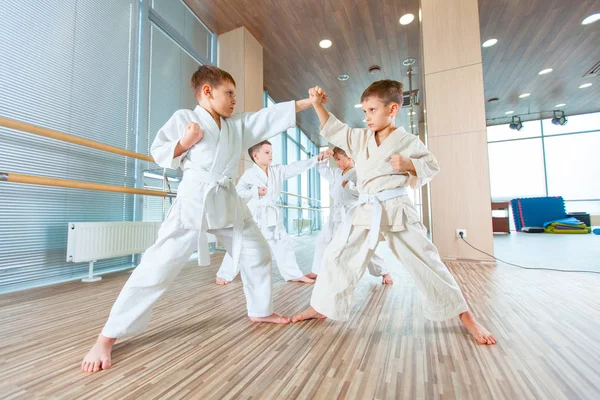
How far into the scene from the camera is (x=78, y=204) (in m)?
2.14

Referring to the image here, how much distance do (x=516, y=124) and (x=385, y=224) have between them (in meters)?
9.05

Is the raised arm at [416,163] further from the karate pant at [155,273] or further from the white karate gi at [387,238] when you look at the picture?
the karate pant at [155,273]

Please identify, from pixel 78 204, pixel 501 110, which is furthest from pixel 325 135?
pixel 501 110

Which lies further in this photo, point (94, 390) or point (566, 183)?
point (566, 183)

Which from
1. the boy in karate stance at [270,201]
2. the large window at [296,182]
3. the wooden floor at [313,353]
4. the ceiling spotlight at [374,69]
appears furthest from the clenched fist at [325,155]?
the ceiling spotlight at [374,69]

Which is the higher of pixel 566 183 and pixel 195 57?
pixel 195 57

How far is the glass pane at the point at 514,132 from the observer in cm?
812

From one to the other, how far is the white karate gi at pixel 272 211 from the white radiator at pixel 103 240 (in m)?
0.91

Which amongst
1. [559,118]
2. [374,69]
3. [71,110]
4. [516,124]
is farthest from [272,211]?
[559,118]

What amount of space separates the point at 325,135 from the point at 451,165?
6.19 ft

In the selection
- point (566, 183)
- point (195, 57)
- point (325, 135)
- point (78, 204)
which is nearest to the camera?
→ point (325, 135)

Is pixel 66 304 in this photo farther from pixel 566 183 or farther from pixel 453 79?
pixel 566 183

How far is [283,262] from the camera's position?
1.97 meters

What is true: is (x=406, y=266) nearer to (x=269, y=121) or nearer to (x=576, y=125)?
(x=269, y=121)
